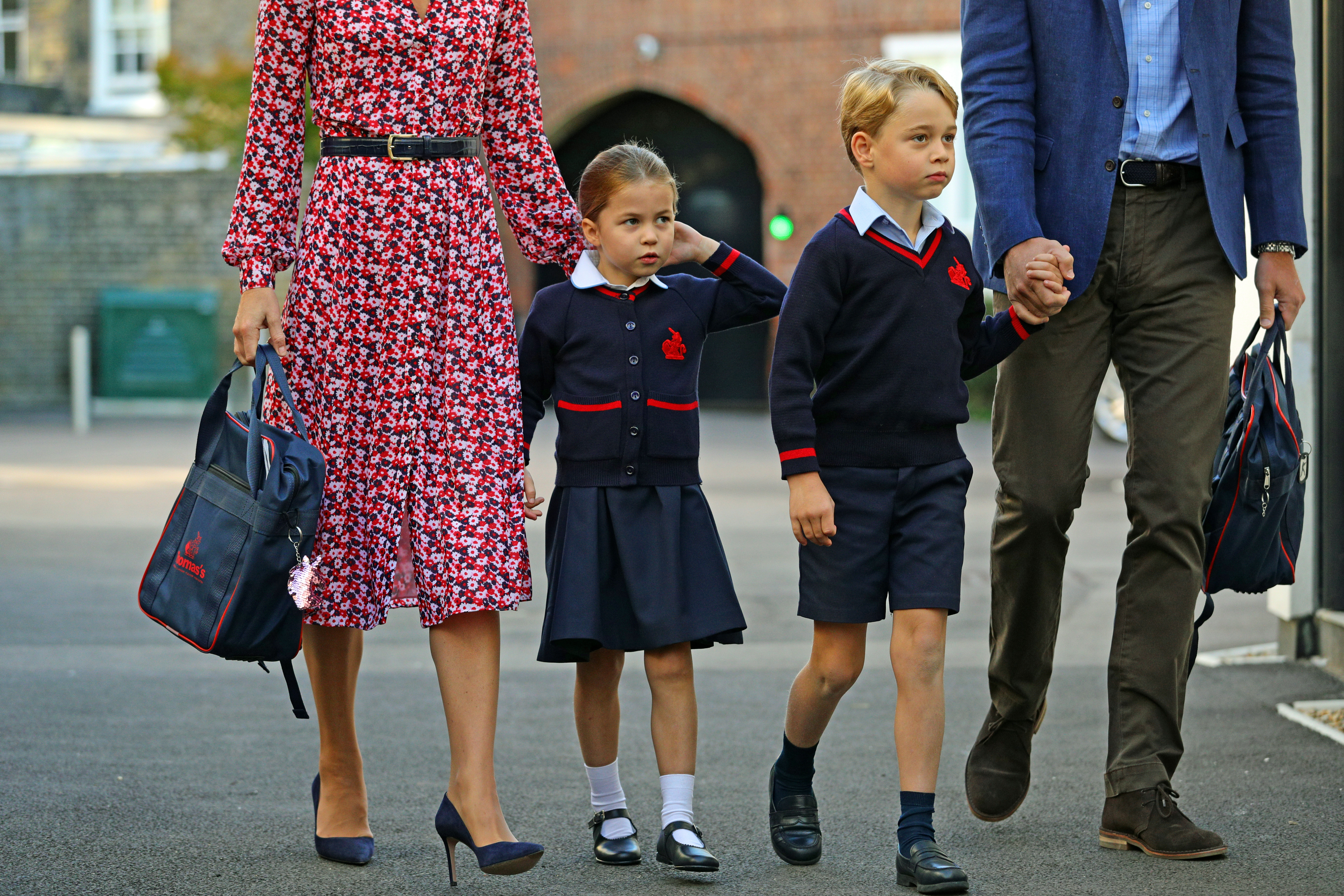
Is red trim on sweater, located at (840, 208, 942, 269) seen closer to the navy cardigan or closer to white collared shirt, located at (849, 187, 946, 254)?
white collared shirt, located at (849, 187, 946, 254)

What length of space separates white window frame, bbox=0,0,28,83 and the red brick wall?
8.36 metres

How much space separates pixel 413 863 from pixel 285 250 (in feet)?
4.35

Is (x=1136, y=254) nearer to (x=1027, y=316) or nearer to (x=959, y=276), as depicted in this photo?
(x=1027, y=316)

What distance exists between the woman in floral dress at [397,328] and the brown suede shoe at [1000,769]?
1136 millimetres

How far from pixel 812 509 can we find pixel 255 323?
1176 mm

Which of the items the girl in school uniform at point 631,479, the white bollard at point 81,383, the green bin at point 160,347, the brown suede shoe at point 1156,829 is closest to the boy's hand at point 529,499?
the girl in school uniform at point 631,479

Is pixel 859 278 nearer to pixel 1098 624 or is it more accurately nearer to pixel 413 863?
pixel 413 863

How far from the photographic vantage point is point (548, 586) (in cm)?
345

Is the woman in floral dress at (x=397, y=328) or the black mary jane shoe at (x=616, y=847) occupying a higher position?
the woman in floral dress at (x=397, y=328)

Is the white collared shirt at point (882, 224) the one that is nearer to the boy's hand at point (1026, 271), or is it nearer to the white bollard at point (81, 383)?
the boy's hand at point (1026, 271)

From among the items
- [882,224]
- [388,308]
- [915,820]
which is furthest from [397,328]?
[915,820]

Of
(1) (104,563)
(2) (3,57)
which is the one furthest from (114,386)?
(1) (104,563)

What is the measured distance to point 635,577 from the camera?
3391mm

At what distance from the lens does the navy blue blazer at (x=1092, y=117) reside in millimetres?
3543
